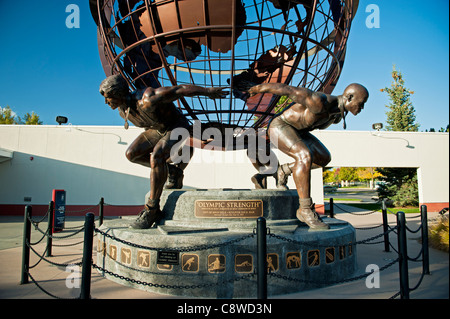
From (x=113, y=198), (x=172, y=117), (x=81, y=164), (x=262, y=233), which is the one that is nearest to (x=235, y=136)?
(x=172, y=117)

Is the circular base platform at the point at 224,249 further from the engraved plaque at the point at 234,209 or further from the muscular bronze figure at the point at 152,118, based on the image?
the muscular bronze figure at the point at 152,118

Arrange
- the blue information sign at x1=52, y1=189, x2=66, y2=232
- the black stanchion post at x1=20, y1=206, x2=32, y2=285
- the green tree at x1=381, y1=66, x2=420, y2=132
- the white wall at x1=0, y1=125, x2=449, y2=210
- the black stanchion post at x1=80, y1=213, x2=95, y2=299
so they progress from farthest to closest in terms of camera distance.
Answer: the green tree at x1=381, y1=66, x2=420, y2=132 → the white wall at x1=0, y1=125, x2=449, y2=210 → the blue information sign at x1=52, y1=189, x2=66, y2=232 → the black stanchion post at x1=20, y1=206, x2=32, y2=285 → the black stanchion post at x1=80, y1=213, x2=95, y2=299

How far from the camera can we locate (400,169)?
18.7 meters

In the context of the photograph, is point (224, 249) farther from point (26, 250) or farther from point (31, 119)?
point (31, 119)

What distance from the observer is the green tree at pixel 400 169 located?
59.9 feet

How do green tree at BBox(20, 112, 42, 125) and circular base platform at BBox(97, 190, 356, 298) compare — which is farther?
green tree at BBox(20, 112, 42, 125)

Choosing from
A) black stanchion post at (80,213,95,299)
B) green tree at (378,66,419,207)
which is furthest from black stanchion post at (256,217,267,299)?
green tree at (378,66,419,207)

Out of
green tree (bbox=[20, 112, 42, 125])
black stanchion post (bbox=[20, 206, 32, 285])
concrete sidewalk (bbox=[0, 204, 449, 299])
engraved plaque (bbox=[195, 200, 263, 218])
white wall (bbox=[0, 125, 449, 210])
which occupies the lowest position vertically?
concrete sidewalk (bbox=[0, 204, 449, 299])

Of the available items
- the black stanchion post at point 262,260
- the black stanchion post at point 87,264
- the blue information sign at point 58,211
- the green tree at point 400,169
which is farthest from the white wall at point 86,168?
the black stanchion post at point 262,260

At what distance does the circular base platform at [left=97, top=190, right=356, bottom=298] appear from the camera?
10.3 feet

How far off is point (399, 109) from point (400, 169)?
1078cm

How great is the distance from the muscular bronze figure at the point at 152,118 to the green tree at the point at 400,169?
19.2m

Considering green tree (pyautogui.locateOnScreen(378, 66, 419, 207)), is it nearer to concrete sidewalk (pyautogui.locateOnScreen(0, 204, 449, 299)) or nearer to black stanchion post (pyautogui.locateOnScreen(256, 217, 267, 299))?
concrete sidewalk (pyautogui.locateOnScreen(0, 204, 449, 299))
